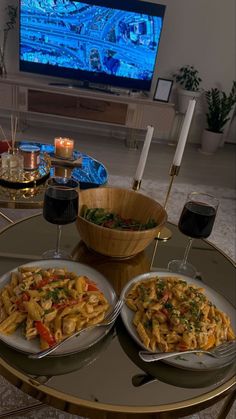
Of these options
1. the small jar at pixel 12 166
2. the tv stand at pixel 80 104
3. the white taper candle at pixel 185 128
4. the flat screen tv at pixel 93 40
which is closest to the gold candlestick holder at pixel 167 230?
the white taper candle at pixel 185 128

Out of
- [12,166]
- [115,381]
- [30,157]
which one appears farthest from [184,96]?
[115,381]

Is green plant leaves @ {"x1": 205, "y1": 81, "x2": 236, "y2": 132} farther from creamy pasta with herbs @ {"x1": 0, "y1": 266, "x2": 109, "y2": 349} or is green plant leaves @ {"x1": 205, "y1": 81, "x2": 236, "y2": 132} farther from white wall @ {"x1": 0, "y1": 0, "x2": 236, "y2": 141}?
creamy pasta with herbs @ {"x1": 0, "y1": 266, "x2": 109, "y2": 349}

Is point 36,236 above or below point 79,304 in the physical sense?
below

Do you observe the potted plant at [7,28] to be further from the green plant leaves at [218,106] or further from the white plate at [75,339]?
the white plate at [75,339]

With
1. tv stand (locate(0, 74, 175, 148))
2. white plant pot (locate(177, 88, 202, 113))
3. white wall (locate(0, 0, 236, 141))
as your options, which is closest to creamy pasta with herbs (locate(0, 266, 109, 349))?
tv stand (locate(0, 74, 175, 148))

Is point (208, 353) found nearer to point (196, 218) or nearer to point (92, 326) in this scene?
point (92, 326)

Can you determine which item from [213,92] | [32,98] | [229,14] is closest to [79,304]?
[32,98]

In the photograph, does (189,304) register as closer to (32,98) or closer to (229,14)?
(32,98)

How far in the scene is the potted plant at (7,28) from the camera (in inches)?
140

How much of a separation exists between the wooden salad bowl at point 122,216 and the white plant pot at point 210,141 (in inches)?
125

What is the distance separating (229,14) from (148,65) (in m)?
1.10

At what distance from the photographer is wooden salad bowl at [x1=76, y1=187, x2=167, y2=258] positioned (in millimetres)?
904

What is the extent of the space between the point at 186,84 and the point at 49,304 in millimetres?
3765

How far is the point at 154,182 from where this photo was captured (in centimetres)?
304
